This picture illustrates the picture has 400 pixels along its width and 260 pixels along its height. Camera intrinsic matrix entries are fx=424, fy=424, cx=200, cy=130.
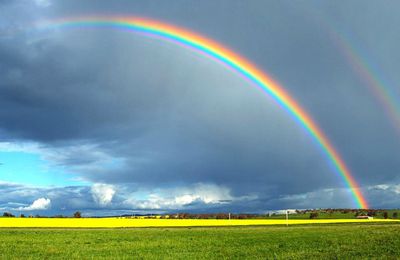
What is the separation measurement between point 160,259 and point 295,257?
8.25 m

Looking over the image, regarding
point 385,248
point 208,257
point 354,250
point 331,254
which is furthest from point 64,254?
point 385,248

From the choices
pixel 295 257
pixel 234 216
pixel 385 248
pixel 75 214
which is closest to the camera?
pixel 295 257

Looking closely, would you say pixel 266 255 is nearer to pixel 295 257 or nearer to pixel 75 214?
pixel 295 257

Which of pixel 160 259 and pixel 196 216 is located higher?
pixel 196 216

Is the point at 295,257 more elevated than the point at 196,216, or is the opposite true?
the point at 196,216

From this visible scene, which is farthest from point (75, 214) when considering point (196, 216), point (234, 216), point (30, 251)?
point (30, 251)

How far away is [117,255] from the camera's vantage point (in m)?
28.7

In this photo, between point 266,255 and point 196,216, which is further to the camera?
point 196,216

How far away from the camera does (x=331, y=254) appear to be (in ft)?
88.3

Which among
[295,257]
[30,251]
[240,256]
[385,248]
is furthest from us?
[30,251]

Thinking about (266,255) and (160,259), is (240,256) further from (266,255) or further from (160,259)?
(160,259)

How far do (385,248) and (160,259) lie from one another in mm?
15673

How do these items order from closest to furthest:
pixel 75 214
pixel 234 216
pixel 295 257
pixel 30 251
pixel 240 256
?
pixel 295 257, pixel 240 256, pixel 30 251, pixel 75 214, pixel 234 216

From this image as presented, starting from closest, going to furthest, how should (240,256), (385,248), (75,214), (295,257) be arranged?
(295,257), (240,256), (385,248), (75,214)
